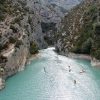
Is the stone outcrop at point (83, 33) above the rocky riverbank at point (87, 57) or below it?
above

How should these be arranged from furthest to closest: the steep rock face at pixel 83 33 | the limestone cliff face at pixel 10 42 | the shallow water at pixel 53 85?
the steep rock face at pixel 83 33, the limestone cliff face at pixel 10 42, the shallow water at pixel 53 85

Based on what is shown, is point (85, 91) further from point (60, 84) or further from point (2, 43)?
point (2, 43)

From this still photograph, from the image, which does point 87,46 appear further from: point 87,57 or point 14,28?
point 14,28

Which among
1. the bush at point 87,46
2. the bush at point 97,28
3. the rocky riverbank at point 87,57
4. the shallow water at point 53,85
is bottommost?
the shallow water at point 53,85

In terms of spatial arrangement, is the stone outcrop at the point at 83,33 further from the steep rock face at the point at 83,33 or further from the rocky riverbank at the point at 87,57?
the rocky riverbank at the point at 87,57

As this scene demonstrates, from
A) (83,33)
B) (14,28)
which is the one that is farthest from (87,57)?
(14,28)

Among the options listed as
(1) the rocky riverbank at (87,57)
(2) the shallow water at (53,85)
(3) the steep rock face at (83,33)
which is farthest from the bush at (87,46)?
(2) the shallow water at (53,85)

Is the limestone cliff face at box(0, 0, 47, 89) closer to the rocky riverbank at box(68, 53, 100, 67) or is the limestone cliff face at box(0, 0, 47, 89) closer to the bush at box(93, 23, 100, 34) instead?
the rocky riverbank at box(68, 53, 100, 67)

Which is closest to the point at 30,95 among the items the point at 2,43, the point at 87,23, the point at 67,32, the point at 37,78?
the point at 37,78
